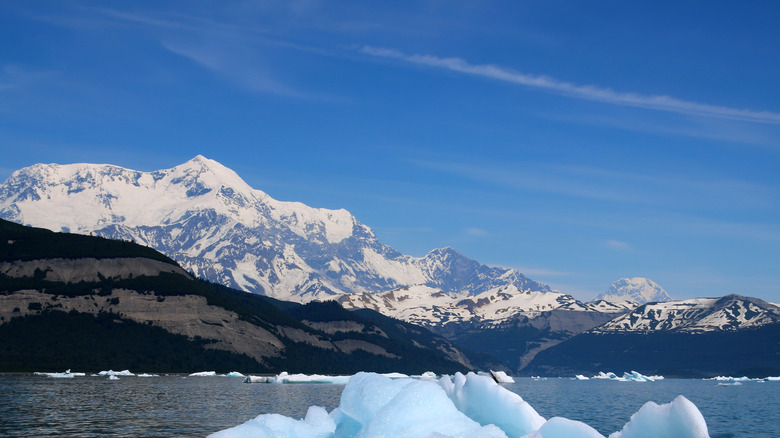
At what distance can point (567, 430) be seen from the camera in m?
35.8

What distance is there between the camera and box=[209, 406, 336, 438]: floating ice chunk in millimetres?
36906

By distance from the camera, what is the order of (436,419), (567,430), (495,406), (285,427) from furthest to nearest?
(495,406) → (285,427) → (436,419) → (567,430)

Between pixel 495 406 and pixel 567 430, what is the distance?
25.8 feet

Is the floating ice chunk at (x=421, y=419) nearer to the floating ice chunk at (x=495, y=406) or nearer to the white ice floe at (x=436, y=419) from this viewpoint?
the white ice floe at (x=436, y=419)

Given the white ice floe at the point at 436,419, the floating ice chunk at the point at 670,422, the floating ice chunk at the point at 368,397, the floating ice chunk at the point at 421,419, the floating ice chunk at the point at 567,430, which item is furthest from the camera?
the floating ice chunk at the point at 368,397

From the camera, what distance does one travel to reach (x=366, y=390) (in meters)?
40.2

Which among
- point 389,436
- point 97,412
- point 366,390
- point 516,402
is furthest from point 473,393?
point 97,412

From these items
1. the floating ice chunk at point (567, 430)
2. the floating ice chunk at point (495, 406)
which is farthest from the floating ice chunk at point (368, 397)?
the floating ice chunk at point (567, 430)

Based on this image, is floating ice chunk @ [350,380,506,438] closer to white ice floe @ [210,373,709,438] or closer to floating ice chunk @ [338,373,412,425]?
white ice floe @ [210,373,709,438]

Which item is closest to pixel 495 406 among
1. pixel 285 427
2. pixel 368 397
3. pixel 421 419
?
pixel 368 397

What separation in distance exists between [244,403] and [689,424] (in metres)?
87.2

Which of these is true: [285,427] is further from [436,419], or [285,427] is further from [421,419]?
[436,419]

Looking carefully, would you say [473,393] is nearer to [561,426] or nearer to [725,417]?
[561,426]

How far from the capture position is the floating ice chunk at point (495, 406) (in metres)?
41.4
